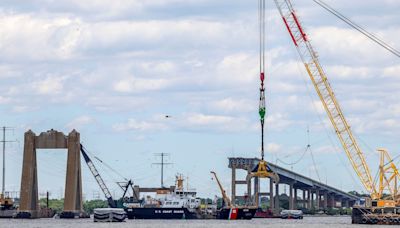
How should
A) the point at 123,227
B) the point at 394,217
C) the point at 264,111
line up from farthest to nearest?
the point at 264,111
the point at 394,217
the point at 123,227

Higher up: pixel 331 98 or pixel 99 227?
pixel 331 98

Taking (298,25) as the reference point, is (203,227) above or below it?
below

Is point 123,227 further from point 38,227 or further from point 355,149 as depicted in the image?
point 355,149

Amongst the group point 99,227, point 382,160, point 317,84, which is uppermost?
point 317,84

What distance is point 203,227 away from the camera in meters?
166

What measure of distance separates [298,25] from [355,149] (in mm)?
21089

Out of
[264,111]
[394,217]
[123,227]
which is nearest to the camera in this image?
[123,227]

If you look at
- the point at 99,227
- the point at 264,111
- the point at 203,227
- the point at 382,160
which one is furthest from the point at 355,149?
the point at 99,227

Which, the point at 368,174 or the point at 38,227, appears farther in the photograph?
the point at 368,174

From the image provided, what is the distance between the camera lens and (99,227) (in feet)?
539

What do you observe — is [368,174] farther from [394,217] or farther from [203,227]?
[203,227]

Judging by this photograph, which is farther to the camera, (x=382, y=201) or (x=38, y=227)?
(x=382, y=201)

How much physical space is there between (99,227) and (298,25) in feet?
144

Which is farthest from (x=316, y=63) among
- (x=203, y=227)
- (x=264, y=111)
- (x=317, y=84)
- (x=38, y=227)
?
(x=38, y=227)
